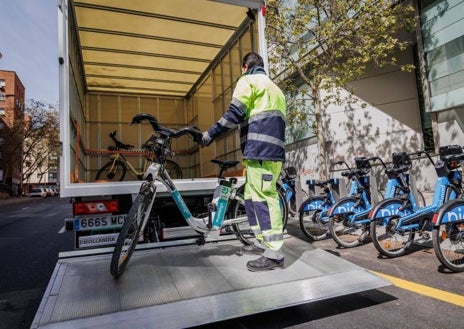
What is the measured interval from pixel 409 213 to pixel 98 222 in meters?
3.65

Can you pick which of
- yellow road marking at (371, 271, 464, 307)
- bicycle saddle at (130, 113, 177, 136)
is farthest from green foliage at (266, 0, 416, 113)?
bicycle saddle at (130, 113, 177, 136)

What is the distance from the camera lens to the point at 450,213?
379 cm

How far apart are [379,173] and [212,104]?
9056mm

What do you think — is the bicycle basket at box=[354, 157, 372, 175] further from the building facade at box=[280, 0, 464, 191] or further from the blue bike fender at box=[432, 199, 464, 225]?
the building facade at box=[280, 0, 464, 191]

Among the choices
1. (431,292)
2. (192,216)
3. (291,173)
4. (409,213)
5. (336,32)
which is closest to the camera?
(431,292)

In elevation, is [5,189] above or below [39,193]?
above

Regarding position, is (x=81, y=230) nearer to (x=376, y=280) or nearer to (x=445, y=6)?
(x=376, y=280)

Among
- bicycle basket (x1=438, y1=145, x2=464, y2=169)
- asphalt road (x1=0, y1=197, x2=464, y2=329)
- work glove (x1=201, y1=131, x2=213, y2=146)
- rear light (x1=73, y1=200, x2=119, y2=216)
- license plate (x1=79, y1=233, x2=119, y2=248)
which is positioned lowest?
asphalt road (x1=0, y1=197, x2=464, y2=329)

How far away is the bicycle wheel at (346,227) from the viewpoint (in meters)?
5.32

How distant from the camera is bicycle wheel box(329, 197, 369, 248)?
5320 millimetres

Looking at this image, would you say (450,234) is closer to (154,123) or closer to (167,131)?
(167,131)

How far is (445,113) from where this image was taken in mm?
12031

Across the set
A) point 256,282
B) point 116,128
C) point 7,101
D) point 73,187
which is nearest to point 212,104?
point 116,128

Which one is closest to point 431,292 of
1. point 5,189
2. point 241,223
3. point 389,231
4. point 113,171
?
point 389,231
